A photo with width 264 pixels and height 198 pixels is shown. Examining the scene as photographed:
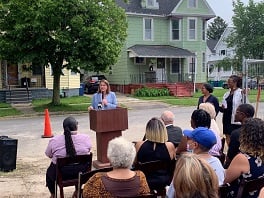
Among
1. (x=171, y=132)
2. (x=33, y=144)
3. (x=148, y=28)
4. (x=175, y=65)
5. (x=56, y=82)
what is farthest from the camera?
(x=175, y=65)

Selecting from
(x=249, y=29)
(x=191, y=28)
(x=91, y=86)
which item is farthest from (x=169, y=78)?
(x=249, y=29)

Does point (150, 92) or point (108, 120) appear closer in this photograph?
point (108, 120)

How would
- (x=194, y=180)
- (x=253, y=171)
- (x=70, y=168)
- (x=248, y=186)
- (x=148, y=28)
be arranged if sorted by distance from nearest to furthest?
1. (x=194, y=180)
2. (x=248, y=186)
3. (x=253, y=171)
4. (x=70, y=168)
5. (x=148, y=28)

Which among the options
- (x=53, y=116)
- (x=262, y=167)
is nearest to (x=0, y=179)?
(x=262, y=167)

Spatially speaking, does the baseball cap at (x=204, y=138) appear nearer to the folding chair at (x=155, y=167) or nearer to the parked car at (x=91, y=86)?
the folding chair at (x=155, y=167)

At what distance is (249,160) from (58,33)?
15484mm

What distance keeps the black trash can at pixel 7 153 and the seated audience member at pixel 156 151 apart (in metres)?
3.89

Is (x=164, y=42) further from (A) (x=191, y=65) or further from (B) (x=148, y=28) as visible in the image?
(A) (x=191, y=65)

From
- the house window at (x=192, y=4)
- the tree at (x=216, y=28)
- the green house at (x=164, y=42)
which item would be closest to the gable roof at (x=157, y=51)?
the green house at (x=164, y=42)

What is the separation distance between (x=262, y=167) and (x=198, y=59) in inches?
1246

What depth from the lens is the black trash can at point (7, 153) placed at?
24.7 feet

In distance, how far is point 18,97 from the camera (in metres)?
24.3

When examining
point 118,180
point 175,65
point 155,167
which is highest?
point 175,65

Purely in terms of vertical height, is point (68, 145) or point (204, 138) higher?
point (204, 138)
